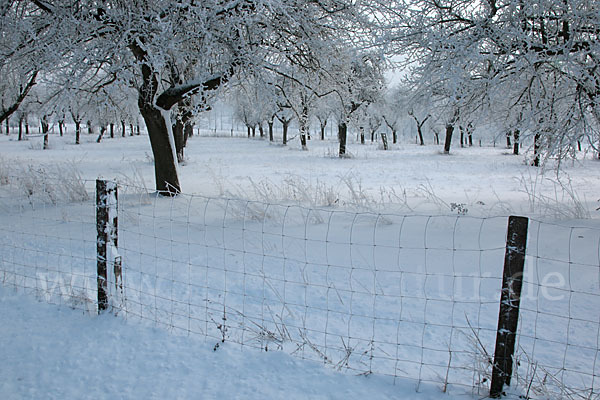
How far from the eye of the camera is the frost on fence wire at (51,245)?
455 cm

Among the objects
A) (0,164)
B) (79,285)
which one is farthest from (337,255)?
(0,164)

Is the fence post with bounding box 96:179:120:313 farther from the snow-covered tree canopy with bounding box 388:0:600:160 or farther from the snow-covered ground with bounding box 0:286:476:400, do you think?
the snow-covered tree canopy with bounding box 388:0:600:160

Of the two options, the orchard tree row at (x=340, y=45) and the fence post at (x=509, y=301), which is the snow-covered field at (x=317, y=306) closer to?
the fence post at (x=509, y=301)

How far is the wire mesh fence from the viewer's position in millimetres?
3305

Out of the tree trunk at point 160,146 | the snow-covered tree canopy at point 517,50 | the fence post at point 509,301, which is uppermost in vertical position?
the snow-covered tree canopy at point 517,50

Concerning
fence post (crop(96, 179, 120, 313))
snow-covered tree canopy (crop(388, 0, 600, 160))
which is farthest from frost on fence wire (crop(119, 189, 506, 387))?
snow-covered tree canopy (crop(388, 0, 600, 160))

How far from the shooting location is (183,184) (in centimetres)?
1337

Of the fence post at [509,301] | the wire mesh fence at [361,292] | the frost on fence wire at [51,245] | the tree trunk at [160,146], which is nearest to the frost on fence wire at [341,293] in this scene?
the wire mesh fence at [361,292]

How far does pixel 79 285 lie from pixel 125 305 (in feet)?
3.81

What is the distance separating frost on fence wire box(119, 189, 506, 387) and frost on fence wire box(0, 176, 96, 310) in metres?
0.52

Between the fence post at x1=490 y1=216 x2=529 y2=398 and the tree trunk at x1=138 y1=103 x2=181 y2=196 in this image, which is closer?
the fence post at x1=490 y1=216 x2=529 y2=398

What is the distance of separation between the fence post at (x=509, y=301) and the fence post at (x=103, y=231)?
3.42m

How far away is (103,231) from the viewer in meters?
3.87

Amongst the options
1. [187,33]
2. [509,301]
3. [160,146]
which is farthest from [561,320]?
[160,146]
